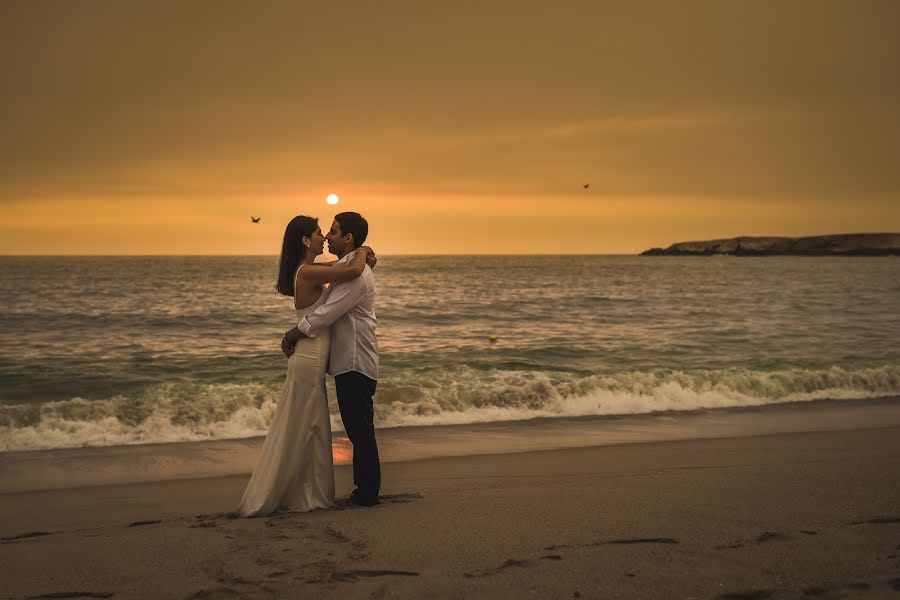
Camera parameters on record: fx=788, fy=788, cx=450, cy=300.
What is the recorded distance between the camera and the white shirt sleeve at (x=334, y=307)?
5375 millimetres

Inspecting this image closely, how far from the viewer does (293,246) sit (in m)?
5.56

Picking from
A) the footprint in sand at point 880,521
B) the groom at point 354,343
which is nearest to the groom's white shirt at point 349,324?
the groom at point 354,343

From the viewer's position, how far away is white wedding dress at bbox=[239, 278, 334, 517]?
552 cm

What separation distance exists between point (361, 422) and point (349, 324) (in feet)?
2.35

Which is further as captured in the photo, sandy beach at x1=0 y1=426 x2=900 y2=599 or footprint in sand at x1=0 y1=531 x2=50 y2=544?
footprint in sand at x1=0 y1=531 x2=50 y2=544

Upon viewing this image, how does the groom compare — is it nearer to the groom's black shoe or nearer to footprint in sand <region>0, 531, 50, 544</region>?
the groom's black shoe

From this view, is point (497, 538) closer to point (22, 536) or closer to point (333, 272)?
point (333, 272)

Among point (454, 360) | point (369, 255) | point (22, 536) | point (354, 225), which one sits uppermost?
point (354, 225)

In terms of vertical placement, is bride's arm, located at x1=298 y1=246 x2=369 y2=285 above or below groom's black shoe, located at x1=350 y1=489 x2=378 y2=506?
above

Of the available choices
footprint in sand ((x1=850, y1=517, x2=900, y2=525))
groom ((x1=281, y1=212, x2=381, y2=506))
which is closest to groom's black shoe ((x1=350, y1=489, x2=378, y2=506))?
groom ((x1=281, y1=212, x2=381, y2=506))

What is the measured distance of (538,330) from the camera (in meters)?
26.3

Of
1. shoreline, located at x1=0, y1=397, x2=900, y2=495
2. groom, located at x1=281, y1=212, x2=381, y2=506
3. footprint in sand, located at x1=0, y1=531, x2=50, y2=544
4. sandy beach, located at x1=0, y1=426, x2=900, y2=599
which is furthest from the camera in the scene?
shoreline, located at x1=0, y1=397, x2=900, y2=495

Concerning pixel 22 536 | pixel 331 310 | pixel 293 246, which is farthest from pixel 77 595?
pixel 293 246

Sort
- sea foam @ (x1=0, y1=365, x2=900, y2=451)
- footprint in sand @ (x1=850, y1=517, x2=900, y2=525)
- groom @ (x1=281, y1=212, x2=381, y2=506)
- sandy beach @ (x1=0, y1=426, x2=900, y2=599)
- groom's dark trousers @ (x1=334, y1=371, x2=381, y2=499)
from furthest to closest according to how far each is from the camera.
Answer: sea foam @ (x1=0, y1=365, x2=900, y2=451) < groom's dark trousers @ (x1=334, y1=371, x2=381, y2=499) < groom @ (x1=281, y1=212, x2=381, y2=506) < footprint in sand @ (x1=850, y1=517, x2=900, y2=525) < sandy beach @ (x1=0, y1=426, x2=900, y2=599)
